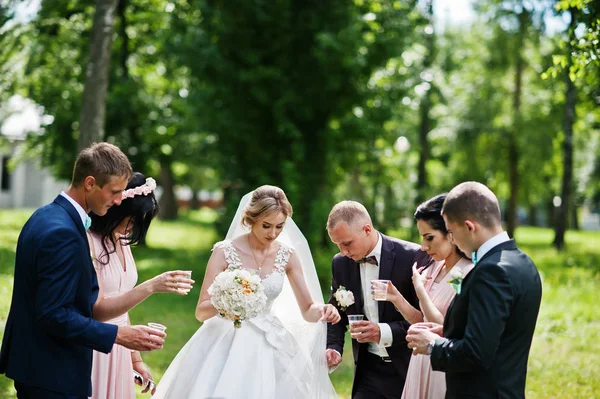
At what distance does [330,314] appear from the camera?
17.7 feet

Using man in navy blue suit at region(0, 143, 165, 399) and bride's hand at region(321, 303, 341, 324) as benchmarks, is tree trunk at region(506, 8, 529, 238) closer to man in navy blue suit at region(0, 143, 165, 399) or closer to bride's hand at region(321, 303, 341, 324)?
bride's hand at region(321, 303, 341, 324)

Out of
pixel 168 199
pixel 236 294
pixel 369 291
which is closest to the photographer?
pixel 236 294

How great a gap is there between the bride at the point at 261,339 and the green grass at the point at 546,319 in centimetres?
296

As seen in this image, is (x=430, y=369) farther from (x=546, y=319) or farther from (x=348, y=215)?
(x=546, y=319)

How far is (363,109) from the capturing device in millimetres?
17172

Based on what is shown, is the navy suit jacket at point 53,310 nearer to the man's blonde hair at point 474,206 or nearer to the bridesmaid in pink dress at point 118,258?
the bridesmaid in pink dress at point 118,258

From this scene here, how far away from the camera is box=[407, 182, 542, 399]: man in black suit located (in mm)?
3512

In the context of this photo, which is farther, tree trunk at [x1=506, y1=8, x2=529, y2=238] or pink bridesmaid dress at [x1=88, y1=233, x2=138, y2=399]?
tree trunk at [x1=506, y1=8, x2=529, y2=238]

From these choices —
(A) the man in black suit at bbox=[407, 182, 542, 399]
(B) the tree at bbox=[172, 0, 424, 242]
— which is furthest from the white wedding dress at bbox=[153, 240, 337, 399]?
(B) the tree at bbox=[172, 0, 424, 242]

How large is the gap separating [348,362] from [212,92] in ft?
28.5

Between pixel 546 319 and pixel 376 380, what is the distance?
8883 mm

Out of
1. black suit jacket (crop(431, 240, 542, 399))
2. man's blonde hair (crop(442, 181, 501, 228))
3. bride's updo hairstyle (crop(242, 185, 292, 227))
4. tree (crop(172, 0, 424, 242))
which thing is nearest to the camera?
black suit jacket (crop(431, 240, 542, 399))

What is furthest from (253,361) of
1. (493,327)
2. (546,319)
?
(546,319)

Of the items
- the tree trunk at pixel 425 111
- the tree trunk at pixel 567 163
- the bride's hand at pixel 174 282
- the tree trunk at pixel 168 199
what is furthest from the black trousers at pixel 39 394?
the tree trunk at pixel 168 199
